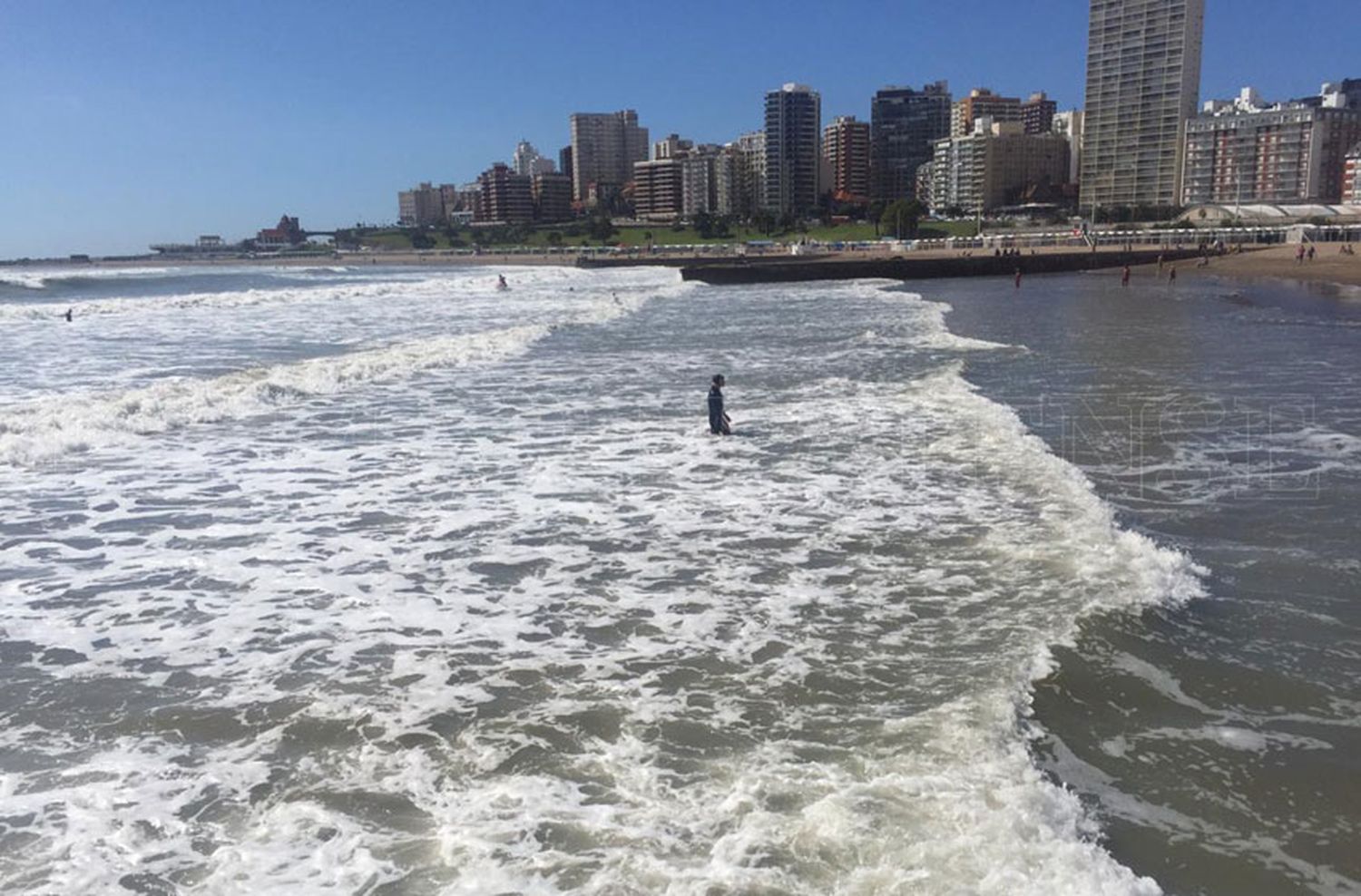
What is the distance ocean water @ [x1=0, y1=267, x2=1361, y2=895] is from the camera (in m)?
4.18

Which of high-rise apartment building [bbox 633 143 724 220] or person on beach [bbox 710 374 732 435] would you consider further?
high-rise apartment building [bbox 633 143 724 220]

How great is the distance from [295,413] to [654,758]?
39.3 ft

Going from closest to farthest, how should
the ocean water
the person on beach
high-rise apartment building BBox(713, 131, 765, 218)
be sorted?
1. the ocean water
2. the person on beach
3. high-rise apartment building BBox(713, 131, 765, 218)

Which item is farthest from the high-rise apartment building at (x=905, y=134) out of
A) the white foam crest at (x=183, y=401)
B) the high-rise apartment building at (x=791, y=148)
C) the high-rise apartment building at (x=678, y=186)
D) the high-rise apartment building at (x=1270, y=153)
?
the white foam crest at (x=183, y=401)

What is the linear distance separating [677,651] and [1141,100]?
526 feet

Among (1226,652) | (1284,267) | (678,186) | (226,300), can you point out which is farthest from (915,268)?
(678,186)

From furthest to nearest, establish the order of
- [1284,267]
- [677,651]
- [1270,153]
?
[1270,153], [1284,267], [677,651]

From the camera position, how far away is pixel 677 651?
6145 millimetres

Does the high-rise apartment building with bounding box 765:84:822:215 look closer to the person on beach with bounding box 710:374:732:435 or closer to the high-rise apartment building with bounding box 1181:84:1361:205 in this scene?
the high-rise apartment building with bounding box 1181:84:1361:205

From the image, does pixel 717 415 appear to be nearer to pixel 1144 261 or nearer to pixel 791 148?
pixel 1144 261

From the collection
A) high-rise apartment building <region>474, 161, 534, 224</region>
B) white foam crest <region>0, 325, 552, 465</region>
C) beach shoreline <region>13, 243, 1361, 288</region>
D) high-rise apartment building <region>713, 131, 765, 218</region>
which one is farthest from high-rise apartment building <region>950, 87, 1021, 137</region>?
white foam crest <region>0, 325, 552, 465</region>

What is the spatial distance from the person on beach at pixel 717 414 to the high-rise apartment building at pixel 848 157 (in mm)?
176945

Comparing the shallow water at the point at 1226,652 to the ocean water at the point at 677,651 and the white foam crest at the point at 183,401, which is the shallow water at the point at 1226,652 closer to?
the ocean water at the point at 677,651

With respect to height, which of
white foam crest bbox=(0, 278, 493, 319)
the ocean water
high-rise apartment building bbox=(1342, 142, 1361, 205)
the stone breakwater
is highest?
high-rise apartment building bbox=(1342, 142, 1361, 205)
